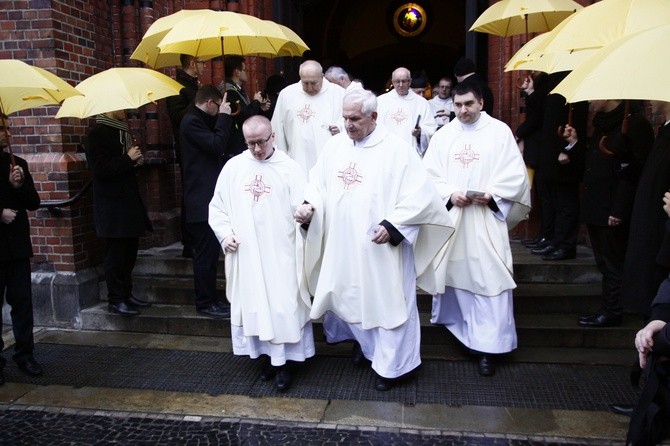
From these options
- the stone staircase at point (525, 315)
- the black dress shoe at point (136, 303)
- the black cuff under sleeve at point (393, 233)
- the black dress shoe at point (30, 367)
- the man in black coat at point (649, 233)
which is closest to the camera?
the man in black coat at point (649, 233)

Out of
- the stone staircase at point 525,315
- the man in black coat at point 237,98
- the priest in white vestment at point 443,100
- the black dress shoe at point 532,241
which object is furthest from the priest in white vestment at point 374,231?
the priest in white vestment at point 443,100

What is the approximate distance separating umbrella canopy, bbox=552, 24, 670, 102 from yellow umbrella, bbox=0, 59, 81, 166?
3336 millimetres

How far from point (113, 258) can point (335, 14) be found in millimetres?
9664

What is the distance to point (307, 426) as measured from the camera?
3855 mm

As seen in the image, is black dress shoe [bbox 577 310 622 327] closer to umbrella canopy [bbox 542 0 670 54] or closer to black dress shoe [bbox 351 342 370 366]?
black dress shoe [bbox 351 342 370 366]

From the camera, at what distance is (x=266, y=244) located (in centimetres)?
439

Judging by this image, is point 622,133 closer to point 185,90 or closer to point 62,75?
point 185,90

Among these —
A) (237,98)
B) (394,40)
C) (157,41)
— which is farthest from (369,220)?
(394,40)

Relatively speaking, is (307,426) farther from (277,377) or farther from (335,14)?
(335,14)

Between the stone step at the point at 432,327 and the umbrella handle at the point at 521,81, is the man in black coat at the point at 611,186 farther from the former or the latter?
the umbrella handle at the point at 521,81

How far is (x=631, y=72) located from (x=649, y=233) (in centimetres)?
120

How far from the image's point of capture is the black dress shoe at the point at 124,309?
18.4 feet

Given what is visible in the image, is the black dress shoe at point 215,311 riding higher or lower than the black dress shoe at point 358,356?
higher

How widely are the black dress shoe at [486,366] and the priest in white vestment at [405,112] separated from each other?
9.71 feet
